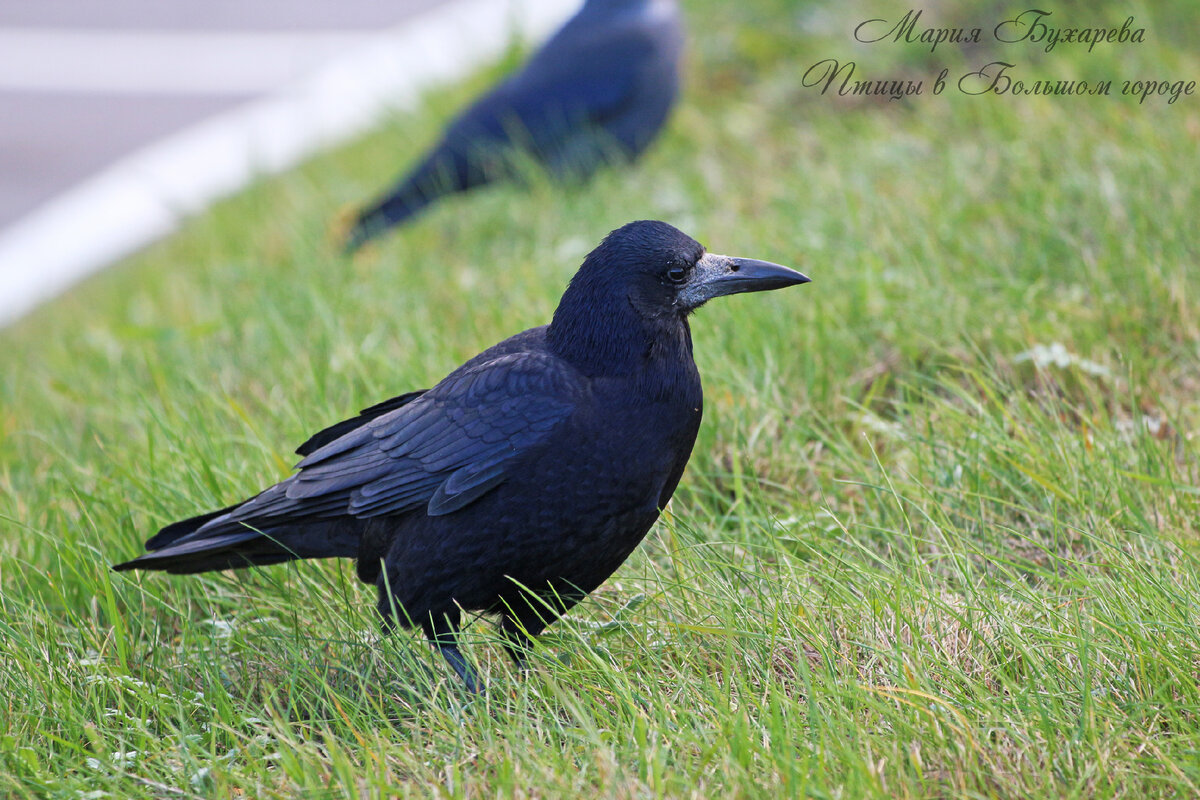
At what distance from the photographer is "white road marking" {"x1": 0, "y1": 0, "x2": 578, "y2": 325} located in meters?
7.95

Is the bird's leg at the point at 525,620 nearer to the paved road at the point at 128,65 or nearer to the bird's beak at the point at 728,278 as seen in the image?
the bird's beak at the point at 728,278

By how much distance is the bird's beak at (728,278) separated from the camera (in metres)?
2.87

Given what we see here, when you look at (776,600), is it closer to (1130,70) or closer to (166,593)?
(166,593)

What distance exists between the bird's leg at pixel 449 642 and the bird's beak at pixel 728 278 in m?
0.92

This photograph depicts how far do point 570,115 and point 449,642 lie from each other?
3807 mm

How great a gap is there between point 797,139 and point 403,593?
147 inches

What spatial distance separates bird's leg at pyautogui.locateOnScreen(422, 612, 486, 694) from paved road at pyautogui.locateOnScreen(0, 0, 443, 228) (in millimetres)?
7054

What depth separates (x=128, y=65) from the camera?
11000mm

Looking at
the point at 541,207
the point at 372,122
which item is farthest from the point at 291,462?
the point at 372,122

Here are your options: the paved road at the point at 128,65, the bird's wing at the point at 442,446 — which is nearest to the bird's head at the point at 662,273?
the bird's wing at the point at 442,446

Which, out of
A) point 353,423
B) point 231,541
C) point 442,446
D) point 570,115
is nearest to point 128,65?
point 570,115

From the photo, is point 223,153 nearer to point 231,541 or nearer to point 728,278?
point 231,541

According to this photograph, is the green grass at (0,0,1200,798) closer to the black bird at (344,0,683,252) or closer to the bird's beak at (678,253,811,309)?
the black bird at (344,0,683,252)

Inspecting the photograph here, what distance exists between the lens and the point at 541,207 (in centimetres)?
568
